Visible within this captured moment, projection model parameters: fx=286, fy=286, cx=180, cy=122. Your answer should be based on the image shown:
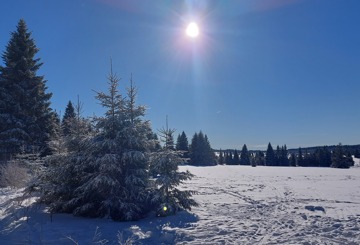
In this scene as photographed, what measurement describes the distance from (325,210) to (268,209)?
2.41 m

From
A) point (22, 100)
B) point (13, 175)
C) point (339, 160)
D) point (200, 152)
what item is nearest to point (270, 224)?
point (13, 175)

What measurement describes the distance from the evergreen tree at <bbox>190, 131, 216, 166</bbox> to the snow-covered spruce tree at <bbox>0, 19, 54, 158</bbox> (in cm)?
4501

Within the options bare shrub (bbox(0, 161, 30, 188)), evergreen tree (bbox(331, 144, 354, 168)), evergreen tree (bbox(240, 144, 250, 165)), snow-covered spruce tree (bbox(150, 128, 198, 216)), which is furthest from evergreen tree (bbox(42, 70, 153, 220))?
evergreen tree (bbox(240, 144, 250, 165))

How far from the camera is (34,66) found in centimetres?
2253

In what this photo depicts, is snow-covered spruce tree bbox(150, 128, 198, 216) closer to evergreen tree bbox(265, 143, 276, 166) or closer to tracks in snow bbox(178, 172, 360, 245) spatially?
tracks in snow bbox(178, 172, 360, 245)

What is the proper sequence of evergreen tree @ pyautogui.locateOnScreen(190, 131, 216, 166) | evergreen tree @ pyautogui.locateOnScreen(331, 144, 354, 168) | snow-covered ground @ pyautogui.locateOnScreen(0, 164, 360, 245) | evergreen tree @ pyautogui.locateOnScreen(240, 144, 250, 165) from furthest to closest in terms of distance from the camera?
evergreen tree @ pyautogui.locateOnScreen(240, 144, 250, 165)
evergreen tree @ pyautogui.locateOnScreen(190, 131, 216, 166)
evergreen tree @ pyautogui.locateOnScreen(331, 144, 354, 168)
snow-covered ground @ pyautogui.locateOnScreen(0, 164, 360, 245)

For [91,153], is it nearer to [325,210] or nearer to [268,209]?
[268,209]

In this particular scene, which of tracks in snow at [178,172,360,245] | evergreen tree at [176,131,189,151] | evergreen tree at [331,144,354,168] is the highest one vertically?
evergreen tree at [176,131,189,151]

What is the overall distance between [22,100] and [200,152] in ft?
156

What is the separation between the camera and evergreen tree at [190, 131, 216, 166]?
6475 centimetres

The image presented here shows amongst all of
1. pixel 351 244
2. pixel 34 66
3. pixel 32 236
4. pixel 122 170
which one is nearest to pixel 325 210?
pixel 351 244

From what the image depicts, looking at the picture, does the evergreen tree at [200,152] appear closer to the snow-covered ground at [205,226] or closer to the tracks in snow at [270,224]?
the tracks in snow at [270,224]

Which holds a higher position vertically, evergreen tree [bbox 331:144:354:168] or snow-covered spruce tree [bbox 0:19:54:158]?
snow-covered spruce tree [bbox 0:19:54:158]

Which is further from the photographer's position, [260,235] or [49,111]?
[49,111]
